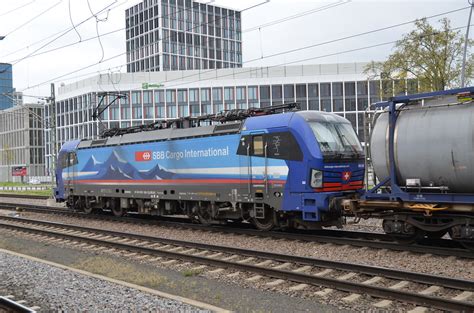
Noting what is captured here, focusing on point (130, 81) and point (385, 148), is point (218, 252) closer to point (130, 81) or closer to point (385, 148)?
point (385, 148)

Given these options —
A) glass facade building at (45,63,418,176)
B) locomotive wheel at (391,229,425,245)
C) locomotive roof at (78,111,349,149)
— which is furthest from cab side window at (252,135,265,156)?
glass facade building at (45,63,418,176)

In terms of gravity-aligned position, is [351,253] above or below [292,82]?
below

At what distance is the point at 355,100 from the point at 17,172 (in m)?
54.7

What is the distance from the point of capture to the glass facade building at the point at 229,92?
80000 mm

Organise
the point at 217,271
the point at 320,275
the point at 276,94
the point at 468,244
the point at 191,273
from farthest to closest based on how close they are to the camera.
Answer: the point at 276,94
the point at 468,244
the point at 217,271
the point at 191,273
the point at 320,275

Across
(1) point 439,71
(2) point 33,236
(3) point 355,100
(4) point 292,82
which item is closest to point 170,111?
(4) point 292,82

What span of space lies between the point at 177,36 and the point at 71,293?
10105 cm

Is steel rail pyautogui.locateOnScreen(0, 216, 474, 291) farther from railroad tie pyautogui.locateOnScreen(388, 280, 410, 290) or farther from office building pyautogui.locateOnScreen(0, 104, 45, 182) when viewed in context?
office building pyautogui.locateOnScreen(0, 104, 45, 182)

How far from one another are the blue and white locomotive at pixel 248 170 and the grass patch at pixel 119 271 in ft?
16.2

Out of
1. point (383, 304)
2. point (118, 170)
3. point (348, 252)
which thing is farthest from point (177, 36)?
point (383, 304)

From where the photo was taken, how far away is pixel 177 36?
105125mm

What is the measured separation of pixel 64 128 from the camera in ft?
Answer: 317

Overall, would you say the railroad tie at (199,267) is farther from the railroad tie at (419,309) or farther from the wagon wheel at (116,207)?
the wagon wheel at (116,207)

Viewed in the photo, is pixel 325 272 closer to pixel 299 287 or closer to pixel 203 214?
pixel 299 287
